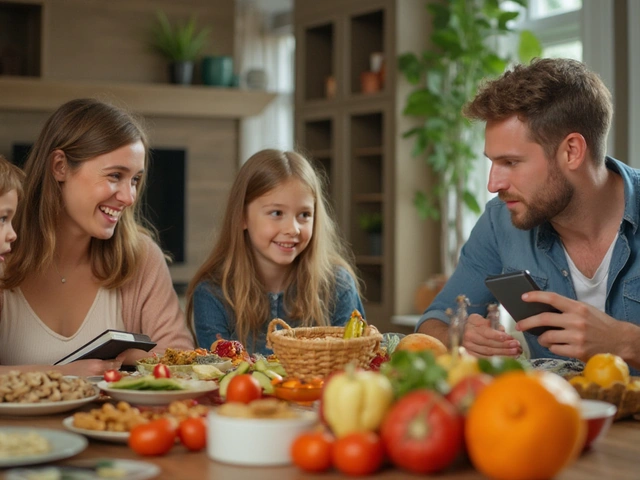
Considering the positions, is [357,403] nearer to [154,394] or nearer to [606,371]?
[154,394]

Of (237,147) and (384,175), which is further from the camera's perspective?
(237,147)

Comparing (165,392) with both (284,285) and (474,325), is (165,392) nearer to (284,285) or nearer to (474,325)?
(474,325)

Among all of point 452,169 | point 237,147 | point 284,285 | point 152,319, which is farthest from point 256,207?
point 237,147

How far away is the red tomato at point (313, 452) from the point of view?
116cm

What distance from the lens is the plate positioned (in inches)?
44.4

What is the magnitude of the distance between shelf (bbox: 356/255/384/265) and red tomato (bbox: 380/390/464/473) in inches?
192

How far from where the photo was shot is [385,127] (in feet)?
19.2

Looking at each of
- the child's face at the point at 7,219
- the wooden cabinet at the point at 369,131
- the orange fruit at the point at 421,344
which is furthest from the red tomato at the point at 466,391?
the wooden cabinet at the point at 369,131

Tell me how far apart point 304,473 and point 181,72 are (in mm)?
5838

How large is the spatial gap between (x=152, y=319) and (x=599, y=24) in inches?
121

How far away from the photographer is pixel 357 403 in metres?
1.15

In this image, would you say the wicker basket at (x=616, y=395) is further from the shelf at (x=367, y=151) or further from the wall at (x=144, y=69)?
the wall at (x=144, y=69)

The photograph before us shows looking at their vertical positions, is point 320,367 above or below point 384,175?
below

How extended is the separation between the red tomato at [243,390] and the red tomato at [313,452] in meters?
0.30
